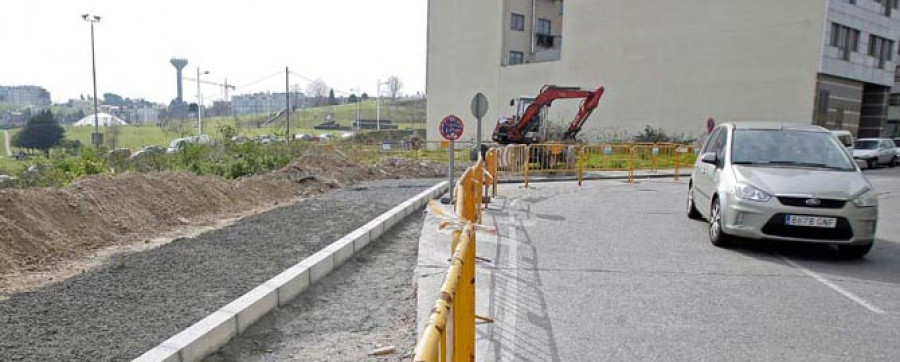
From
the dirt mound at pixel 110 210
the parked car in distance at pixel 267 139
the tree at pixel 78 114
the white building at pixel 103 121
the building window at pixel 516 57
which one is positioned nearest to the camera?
the dirt mound at pixel 110 210

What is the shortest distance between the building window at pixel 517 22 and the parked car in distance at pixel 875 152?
2792cm

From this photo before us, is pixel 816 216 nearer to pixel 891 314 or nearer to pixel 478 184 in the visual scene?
pixel 891 314

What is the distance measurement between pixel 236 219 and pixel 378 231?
2590mm

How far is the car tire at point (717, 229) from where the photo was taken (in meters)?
Answer: 7.41

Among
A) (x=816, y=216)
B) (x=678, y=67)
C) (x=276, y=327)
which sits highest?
(x=678, y=67)

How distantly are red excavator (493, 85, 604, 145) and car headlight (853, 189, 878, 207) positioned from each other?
662 inches

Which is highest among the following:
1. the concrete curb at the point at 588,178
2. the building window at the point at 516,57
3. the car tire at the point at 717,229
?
the building window at the point at 516,57

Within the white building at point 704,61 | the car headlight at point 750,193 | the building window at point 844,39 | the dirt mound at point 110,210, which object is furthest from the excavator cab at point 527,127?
the car headlight at point 750,193

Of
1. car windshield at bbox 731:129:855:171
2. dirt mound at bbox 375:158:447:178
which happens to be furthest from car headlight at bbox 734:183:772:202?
dirt mound at bbox 375:158:447:178

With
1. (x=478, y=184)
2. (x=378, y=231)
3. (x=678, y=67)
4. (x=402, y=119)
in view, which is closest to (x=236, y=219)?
(x=378, y=231)

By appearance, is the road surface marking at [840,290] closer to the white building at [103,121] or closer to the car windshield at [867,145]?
the car windshield at [867,145]

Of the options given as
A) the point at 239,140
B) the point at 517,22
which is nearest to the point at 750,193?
the point at 239,140

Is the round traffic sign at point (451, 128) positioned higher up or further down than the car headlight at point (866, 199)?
higher up

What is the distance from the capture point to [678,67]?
3559cm
